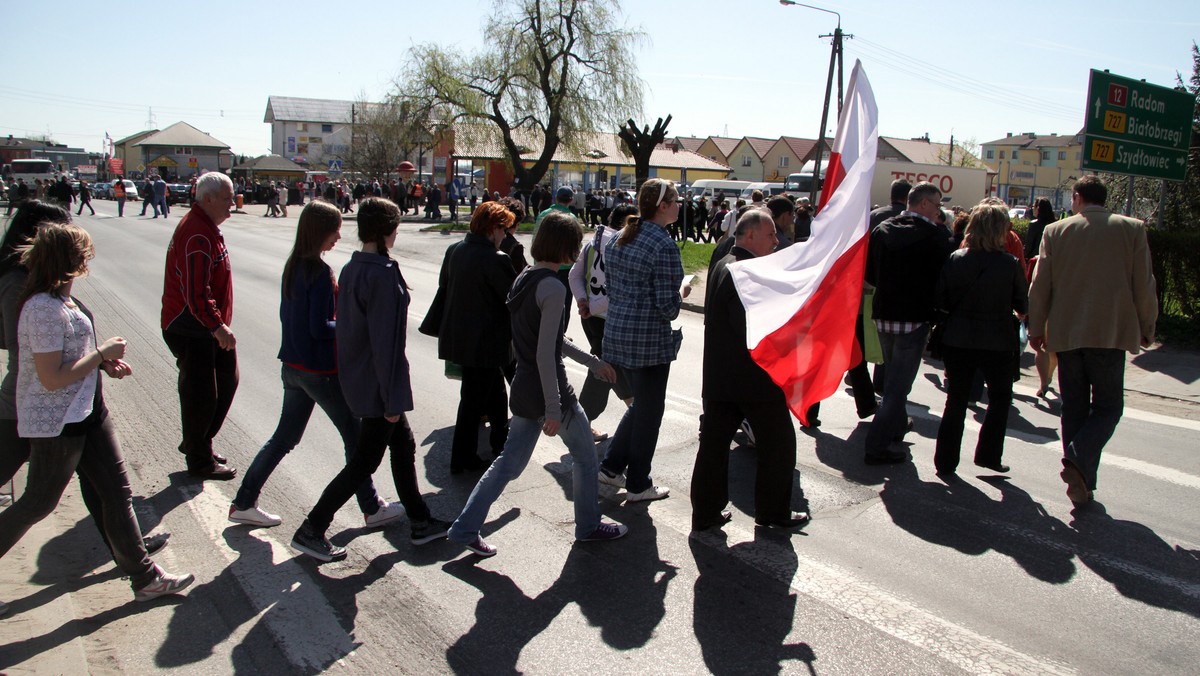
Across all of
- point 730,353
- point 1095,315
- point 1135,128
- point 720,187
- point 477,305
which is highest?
point 720,187

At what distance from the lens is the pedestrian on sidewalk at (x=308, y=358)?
A: 4.29 metres

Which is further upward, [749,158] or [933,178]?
[749,158]

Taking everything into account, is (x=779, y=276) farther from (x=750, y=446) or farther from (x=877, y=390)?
(x=877, y=390)

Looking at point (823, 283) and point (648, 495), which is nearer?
point (823, 283)

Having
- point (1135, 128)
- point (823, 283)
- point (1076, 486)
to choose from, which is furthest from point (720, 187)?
point (823, 283)

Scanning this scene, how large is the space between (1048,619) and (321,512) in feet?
10.9


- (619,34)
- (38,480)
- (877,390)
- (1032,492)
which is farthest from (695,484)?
(619,34)

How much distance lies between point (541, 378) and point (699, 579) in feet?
3.98

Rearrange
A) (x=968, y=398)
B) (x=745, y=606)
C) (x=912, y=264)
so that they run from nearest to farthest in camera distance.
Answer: (x=745, y=606)
(x=968, y=398)
(x=912, y=264)

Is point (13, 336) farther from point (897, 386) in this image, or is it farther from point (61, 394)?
point (897, 386)

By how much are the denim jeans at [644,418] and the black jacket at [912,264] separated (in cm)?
186

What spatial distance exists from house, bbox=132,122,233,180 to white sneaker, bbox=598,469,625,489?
85.7 m

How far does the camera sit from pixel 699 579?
4031mm

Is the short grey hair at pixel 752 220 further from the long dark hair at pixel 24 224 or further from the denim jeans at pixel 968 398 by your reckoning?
the long dark hair at pixel 24 224
